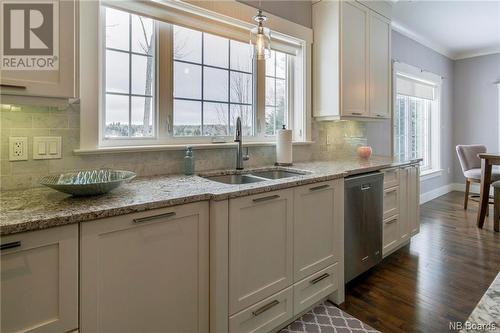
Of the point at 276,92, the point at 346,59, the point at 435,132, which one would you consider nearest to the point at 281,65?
the point at 276,92

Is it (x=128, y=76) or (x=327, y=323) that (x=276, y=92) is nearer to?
(x=128, y=76)

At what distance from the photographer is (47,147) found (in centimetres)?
151

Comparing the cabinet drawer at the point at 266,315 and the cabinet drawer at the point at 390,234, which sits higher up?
the cabinet drawer at the point at 390,234

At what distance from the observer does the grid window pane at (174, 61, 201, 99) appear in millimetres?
2102

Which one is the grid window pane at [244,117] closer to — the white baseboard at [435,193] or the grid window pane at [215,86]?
the grid window pane at [215,86]

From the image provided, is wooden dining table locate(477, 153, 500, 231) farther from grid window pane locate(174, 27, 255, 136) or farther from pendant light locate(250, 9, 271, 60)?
pendant light locate(250, 9, 271, 60)

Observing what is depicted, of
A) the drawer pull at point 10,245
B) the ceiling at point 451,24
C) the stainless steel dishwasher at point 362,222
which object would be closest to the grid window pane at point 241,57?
the stainless steel dishwasher at point 362,222

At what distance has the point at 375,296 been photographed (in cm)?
214

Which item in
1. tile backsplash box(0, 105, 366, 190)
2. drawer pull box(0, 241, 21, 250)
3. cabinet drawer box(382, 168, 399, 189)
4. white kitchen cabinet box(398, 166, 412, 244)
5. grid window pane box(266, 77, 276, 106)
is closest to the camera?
drawer pull box(0, 241, 21, 250)

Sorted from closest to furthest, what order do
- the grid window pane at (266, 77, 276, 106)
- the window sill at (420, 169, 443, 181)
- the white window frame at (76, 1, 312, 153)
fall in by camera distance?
the white window frame at (76, 1, 312, 153), the grid window pane at (266, 77, 276, 106), the window sill at (420, 169, 443, 181)

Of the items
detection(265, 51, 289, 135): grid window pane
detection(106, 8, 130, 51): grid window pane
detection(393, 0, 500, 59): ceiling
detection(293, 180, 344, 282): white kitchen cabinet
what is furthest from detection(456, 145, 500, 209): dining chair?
detection(106, 8, 130, 51): grid window pane

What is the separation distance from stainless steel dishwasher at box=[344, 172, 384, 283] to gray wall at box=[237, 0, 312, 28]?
159 cm

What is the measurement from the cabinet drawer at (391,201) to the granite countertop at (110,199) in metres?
1.15

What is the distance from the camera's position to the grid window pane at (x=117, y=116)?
1827 mm
